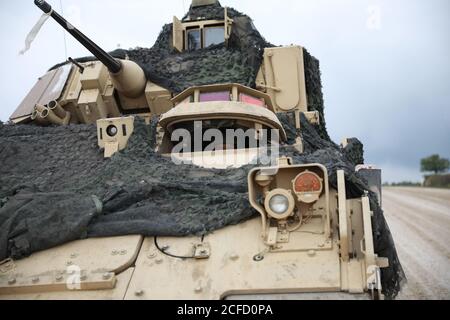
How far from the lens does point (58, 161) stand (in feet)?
21.5

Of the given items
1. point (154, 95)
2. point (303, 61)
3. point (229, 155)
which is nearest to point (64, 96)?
point (154, 95)

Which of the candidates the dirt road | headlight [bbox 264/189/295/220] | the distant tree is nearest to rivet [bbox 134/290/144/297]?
headlight [bbox 264/189/295/220]

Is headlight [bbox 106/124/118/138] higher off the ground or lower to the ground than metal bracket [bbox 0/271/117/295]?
higher

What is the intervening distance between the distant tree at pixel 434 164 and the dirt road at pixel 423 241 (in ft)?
71.2

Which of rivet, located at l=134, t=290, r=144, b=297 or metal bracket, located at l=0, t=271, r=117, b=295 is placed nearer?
rivet, located at l=134, t=290, r=144, b=297

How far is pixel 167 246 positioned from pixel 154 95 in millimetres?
5237

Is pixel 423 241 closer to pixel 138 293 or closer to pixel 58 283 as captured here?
pixel 138 293

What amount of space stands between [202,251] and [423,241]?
10.5 m

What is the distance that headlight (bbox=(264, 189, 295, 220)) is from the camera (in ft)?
15.3

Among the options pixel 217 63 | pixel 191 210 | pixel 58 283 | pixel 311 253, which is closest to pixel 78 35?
pixel 217 63

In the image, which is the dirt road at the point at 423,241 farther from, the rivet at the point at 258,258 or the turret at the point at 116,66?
the rivet at the point at 258,258

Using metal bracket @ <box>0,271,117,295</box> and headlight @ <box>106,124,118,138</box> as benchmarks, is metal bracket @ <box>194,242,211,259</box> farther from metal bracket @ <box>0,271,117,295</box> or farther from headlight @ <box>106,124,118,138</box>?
headlight @ <box>106,124,118,138</box>

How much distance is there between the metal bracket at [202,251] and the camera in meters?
4.58
